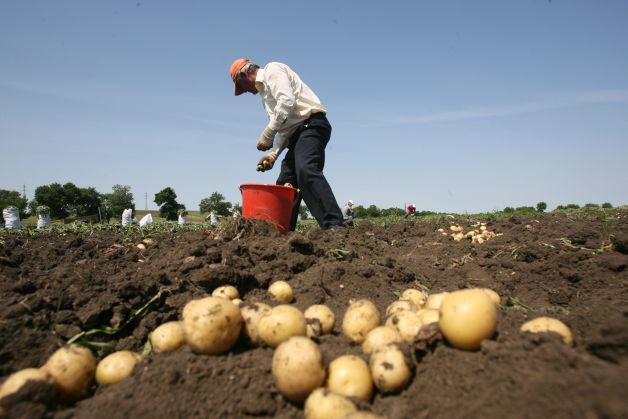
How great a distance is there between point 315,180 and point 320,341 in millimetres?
4082

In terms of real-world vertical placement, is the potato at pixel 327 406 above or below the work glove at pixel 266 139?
below

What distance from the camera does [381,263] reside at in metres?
4.25

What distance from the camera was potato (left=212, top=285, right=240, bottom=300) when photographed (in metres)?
3.36

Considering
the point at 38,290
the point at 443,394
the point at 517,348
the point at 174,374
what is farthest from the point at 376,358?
the point at 38,290

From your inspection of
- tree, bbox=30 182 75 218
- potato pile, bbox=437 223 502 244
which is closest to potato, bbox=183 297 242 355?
potato pile, bbox=437 223 502 244

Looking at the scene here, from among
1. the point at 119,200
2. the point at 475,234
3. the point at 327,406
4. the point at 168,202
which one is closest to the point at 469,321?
the point at 327,406

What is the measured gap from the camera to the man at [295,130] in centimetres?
649

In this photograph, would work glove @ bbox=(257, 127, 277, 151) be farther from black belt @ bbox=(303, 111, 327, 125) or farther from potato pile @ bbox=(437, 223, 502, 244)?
potato pile @ bbox=(437, 223, 502, 244)

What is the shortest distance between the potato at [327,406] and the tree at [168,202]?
55366mm

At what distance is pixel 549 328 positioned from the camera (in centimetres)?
221

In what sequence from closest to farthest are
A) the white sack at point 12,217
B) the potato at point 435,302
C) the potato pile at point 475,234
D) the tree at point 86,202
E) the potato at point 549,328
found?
the potato at point 549,328
the potato at point 435,302
the potato pile at point 475,234
the white sack at point 12,217
the tree at point 86,202

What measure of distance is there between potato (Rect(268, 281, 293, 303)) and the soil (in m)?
0.13

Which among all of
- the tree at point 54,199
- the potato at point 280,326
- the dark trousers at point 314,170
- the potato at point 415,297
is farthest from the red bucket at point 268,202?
the tree at point 54,199

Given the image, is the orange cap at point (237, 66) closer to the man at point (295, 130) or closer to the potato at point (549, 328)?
the man at point (295, 130)
